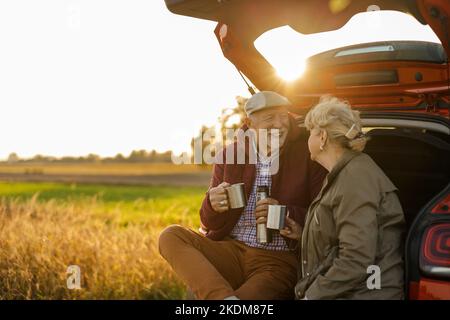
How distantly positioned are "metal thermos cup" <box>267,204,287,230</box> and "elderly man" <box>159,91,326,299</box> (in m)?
0.11

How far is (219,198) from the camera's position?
Result: 399 cm

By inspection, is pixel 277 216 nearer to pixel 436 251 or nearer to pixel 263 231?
pixel 263 231

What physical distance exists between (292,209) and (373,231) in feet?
2.69

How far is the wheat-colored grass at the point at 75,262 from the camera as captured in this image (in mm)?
6059

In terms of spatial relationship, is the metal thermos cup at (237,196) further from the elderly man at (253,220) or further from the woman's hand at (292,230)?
the woman's hand at (292,230)

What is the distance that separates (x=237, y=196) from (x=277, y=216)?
0.99 ft

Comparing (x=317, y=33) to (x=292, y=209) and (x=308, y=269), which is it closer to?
(x=292, y=209)

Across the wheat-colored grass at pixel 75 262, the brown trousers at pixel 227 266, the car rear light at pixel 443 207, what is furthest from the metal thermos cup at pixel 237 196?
the wheat-colored grass at pixel 75 262

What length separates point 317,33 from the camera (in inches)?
189

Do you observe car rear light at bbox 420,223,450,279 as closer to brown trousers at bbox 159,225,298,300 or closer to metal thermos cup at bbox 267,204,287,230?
metal thermos cup at bbox 267,204,287,230

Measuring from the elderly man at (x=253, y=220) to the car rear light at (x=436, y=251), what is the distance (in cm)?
87

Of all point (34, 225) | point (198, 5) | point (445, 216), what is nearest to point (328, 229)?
point (445, 216)

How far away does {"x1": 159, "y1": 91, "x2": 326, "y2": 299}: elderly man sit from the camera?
3895mm

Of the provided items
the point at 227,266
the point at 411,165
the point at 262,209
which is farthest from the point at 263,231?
the point at 411,165
